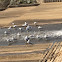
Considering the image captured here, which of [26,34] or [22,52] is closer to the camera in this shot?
[22,52]

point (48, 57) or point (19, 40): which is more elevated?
point (48, 57)

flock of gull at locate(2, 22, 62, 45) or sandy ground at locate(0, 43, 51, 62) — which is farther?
flock of gull at locate(2, 22, 62, 45)

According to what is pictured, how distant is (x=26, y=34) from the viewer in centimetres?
1073

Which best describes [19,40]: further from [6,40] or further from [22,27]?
[22,27]

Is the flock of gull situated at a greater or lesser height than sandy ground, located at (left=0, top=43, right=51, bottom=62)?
lesser

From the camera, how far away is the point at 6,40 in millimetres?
10180

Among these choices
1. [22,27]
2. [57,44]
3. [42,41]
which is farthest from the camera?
[22,27]

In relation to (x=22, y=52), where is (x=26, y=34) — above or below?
below

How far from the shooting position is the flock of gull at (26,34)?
9.92m

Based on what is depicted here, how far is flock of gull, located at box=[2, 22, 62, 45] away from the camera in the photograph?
9923 mm

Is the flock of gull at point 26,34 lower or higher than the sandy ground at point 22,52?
lower

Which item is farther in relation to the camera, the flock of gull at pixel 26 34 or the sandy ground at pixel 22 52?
the flock of gull at pixel 26 34

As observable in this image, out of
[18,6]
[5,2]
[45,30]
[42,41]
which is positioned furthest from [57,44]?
[5,2]

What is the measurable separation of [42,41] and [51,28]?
6.99ft
